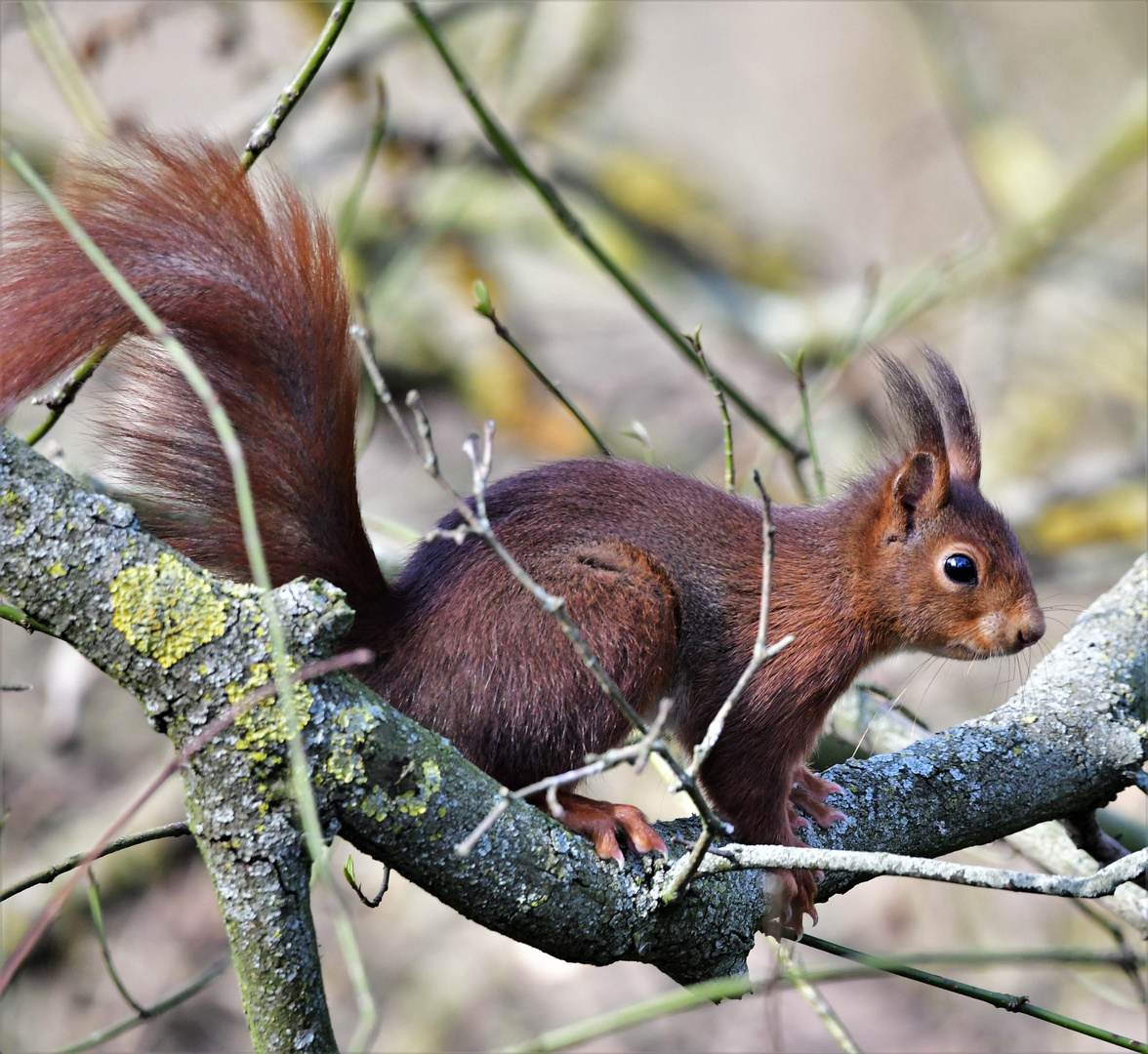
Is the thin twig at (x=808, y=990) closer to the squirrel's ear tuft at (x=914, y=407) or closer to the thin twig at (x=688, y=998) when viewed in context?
the thin twig at (x=688, y=998)

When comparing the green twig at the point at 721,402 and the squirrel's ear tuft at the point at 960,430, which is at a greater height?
the green twig at the point at 721,402

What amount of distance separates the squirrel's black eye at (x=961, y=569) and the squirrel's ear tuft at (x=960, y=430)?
0.78 ft

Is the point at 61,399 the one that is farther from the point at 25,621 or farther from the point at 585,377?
the point at 585,377

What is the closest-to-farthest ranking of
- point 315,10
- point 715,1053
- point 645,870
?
point 645,870
point 715,1053
point 315,10

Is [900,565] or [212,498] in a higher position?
[212,498]

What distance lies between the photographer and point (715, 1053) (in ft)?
14.1

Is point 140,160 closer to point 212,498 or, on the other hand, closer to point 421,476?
point 212,498

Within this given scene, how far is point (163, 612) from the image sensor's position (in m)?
1.30

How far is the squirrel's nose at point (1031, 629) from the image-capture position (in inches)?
96.3

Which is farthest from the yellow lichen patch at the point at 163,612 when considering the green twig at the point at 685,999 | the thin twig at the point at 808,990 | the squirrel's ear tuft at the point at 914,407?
the squirrel's ear tuft at the point at 914,407

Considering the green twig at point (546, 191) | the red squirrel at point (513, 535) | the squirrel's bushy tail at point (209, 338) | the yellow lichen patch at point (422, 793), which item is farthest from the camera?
A: the green twig at point (546, 191)

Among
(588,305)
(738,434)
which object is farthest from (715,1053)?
(588,305)

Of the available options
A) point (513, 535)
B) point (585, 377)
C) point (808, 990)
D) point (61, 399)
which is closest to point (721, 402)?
point (513, 535)

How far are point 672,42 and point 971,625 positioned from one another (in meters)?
8.15
